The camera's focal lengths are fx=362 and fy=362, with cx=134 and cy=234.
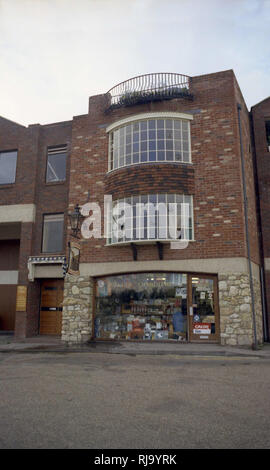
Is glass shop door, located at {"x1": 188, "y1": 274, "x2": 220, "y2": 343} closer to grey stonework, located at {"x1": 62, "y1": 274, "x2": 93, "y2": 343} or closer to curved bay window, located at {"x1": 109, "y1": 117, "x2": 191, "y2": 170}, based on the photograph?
grey stonework, located at {"x1": 62, "y1": 274, "x2": 93, "y2": 343}

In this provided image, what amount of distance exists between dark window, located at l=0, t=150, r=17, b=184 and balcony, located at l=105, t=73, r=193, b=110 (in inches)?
226

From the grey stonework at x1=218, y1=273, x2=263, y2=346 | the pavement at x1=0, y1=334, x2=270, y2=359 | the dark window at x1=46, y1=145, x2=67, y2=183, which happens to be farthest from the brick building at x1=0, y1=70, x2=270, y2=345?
the pavement at x1=0, y1=334, x2=270, y2=359

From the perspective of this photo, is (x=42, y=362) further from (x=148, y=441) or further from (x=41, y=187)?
(x=41, y=187)

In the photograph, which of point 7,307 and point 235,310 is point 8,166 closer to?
point 7,307

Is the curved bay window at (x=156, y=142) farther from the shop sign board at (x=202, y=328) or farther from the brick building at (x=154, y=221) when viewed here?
the shop sign board at (x=202, y=328)

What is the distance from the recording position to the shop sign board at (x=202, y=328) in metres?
12.9

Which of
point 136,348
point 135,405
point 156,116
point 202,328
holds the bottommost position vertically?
point 135,405

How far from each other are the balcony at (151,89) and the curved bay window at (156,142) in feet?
3.36

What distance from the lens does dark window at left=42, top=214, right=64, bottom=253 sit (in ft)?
Answer: 53.9

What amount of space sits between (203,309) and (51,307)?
23.1ft

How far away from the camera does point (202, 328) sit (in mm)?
12961

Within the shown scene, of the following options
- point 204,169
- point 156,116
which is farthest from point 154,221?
point 156,116

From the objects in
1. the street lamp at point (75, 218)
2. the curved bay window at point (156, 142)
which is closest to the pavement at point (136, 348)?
the street lamp at point (75, 218)
